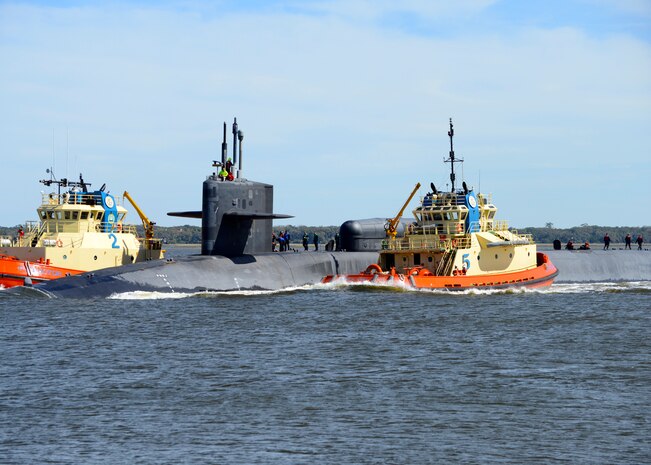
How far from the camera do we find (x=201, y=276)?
38.7m

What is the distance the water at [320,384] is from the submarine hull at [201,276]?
5.00 ft

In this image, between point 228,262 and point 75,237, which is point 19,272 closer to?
point 75,237

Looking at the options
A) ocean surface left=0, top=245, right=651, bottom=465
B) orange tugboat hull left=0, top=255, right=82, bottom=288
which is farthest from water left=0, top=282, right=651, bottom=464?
orange tugboat hull left=0, top=255, right=82, bottom=288

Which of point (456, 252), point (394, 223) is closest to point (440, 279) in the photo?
point (456, 252)

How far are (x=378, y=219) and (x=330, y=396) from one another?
101ft

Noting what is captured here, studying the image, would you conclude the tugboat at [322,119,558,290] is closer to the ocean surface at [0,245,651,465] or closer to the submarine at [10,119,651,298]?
the submarine at [10,119,651,298]

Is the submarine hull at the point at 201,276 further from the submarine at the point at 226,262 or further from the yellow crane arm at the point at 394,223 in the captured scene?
the yellow crane arm at the point at 394,223

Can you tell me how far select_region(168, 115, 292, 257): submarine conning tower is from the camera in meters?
40.2

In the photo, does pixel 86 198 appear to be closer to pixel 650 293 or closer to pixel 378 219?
pixel 378 219

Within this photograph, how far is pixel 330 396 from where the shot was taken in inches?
769

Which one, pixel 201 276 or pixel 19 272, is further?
pixel 19 272

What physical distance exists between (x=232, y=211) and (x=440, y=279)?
8.91 metres

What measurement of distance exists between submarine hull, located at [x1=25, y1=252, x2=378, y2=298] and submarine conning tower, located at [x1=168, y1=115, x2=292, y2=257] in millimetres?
639

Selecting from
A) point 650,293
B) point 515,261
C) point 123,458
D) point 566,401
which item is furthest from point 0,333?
point 650,293
